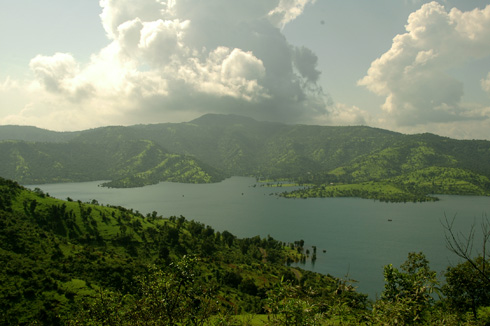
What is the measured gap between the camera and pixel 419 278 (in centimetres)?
1517

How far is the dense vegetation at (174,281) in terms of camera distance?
46.2 feet

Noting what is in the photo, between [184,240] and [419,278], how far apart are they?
360ft

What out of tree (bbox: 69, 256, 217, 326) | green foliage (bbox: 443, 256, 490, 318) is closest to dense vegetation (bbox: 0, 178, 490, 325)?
tree (bbox: 69, 256, 217, 326)

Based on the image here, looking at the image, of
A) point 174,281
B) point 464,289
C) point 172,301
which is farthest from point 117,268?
point 464,289

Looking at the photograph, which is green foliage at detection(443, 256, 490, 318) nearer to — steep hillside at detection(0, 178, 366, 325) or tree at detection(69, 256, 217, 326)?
steep hillside at detection(0, 178, 366, 325)

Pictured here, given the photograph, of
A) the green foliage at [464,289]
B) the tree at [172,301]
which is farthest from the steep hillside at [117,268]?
the green foliage at [464,289]

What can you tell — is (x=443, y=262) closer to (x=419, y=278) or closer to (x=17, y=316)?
(x=419, y=278)

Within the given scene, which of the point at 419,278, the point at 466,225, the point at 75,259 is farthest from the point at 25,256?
the point at 466,225

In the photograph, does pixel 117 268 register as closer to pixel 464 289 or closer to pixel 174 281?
pixel 174 281

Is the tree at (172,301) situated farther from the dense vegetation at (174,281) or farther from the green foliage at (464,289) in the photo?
the green foliage at (464,289)

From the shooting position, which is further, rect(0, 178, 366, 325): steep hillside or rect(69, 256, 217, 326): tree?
rect(0, 178, 366, 325): steep hillside

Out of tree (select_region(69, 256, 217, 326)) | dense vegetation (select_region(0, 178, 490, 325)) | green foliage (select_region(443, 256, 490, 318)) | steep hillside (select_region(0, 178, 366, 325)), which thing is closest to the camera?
dense vegetation (select_region(0, 178, 490, 325))

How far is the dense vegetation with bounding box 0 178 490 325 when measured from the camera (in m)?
14.1

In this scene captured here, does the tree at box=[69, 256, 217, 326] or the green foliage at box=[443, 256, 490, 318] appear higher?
the tree at box=[69, 256, 217, 326]
